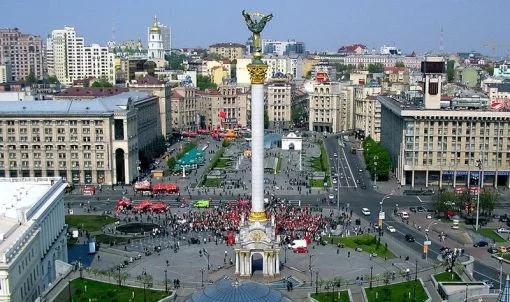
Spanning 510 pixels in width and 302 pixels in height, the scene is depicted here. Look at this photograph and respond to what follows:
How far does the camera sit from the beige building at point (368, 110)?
483ft

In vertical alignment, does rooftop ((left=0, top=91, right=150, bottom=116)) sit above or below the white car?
above

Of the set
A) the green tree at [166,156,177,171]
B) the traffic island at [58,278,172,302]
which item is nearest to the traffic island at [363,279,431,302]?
the traffic island at [58,278,172,302]

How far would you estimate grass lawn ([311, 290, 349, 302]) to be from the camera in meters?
51.3

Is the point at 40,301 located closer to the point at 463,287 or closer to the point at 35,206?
the point at 35,206

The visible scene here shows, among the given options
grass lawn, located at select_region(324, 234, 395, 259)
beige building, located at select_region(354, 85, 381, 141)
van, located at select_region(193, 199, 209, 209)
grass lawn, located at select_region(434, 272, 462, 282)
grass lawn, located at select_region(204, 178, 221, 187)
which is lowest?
grass lawn, located at select_region(324, 234, 395, 259)

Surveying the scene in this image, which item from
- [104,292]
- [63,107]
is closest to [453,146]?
[63,107]

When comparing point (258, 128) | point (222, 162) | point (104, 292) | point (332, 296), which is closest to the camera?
point (104, 292)

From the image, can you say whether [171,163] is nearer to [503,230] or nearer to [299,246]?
[299,246]

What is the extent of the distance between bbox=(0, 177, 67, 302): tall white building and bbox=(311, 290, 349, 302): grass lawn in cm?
2061

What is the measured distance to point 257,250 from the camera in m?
59.9

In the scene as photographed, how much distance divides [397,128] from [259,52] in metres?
50.9

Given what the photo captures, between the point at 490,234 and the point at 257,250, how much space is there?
92.6 ft

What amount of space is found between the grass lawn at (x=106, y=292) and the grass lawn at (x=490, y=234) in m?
37.2

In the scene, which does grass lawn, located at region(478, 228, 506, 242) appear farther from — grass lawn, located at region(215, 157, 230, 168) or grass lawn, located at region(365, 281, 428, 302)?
grass lawn, located at region(215, 157, 230, 168)
